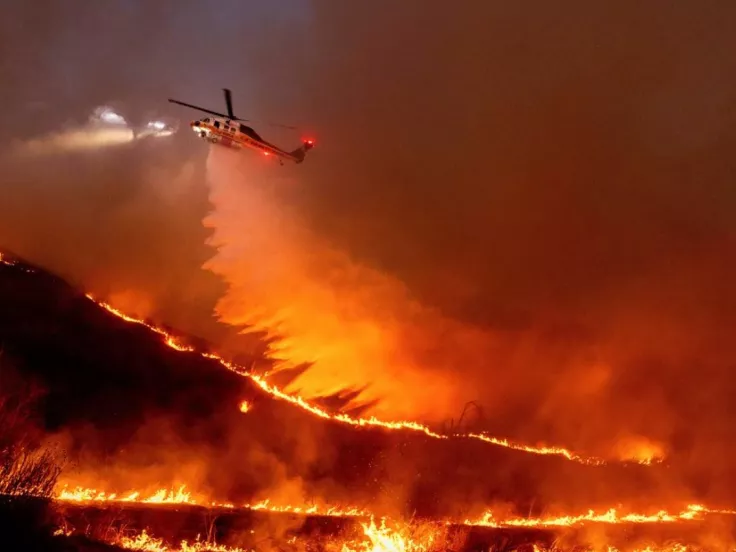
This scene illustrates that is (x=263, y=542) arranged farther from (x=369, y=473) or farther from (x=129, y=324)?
(x=129, y=324)

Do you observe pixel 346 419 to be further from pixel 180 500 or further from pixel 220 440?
pixel 180 500

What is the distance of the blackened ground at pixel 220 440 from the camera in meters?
29.3

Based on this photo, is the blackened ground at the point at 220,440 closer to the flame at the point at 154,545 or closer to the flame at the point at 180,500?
the flame at the point at 180,500

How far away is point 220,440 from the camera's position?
1296 inches

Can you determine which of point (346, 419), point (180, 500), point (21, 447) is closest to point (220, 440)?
point (180, 500)

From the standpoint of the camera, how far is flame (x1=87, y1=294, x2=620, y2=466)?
125ft

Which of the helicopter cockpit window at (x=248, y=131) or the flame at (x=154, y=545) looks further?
the helicopter cockpit window at (x=248, y=131)

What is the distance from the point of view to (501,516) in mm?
32906

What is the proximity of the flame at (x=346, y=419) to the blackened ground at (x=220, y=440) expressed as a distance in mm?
563

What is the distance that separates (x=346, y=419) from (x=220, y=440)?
832 cm

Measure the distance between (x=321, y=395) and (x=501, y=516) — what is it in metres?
13.1

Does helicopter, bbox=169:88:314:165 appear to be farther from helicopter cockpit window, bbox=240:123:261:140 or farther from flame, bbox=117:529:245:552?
flame, bbox=117:529:245:552

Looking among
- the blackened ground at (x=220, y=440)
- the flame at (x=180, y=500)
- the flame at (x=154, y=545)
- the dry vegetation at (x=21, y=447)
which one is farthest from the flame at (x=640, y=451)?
the dry vegetation at (x=21, y=447)

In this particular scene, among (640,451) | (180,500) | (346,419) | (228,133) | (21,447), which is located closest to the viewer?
(21,447)
